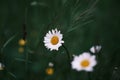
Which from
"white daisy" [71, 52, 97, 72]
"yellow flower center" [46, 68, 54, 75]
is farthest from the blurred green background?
"white daisy" [71, 52, 97, 72]

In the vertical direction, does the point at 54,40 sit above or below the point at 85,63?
above

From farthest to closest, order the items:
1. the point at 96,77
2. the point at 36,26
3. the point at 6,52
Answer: the point at 36,26 → the point at 6,52 → the point at 96,77

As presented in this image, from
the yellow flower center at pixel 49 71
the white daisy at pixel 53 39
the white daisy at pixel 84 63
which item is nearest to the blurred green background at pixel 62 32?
the yellow flower center at pixel 49 71

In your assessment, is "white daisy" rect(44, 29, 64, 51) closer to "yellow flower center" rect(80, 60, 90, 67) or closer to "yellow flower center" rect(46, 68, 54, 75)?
"yellow flower center" rect(80, 60, 90, 67)

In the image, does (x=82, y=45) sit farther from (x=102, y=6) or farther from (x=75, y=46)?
(x=102, y=6)

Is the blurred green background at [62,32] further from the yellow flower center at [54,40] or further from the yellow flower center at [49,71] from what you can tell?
the yellow flower center at [54,40]

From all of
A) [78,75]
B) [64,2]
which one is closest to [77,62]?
[64,2]

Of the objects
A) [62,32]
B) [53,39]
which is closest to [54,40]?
[53,39]

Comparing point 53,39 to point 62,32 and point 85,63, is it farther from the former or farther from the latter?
point 85,63
